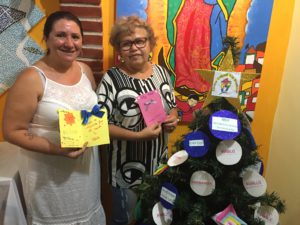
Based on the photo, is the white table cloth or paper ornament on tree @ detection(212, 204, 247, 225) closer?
paper ornament on tree @ detection(212, 204, 247, 225)

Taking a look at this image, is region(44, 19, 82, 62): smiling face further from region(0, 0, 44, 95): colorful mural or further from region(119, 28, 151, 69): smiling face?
region(0, 0, 44, 95): colorful mural

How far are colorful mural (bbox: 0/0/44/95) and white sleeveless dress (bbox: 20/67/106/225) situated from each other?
45cm

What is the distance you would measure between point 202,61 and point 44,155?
101cm

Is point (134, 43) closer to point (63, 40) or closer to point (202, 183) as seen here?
point (63, 40)

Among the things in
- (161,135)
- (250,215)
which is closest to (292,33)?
(161,135)

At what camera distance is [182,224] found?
3.64 ft

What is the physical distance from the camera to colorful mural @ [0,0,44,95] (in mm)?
1505

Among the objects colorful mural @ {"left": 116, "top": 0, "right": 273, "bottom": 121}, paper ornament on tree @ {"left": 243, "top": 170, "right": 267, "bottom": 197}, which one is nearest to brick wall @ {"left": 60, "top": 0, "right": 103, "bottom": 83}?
colorful mural @ {"left": 116, "top": 0, "right": 273, "bottom": 121}

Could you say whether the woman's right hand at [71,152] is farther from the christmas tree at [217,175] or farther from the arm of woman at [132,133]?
the christmas tree at [217,175]

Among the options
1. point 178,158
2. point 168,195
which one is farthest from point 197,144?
point 168,195

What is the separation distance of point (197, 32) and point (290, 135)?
82 cm

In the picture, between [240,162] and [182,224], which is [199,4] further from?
[182,224]

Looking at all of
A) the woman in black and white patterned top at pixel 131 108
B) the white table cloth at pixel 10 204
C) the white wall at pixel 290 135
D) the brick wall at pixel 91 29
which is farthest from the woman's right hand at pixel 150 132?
the white wall at pixel 290 135

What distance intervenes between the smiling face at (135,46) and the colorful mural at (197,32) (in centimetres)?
24
